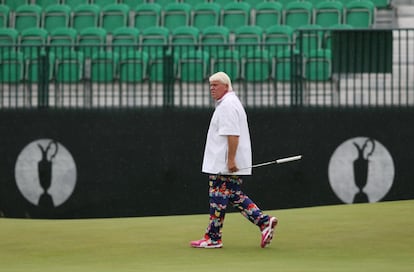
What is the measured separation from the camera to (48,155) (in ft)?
56.7

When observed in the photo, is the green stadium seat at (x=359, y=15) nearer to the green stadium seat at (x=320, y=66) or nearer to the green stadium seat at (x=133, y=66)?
the green stadium seat at (x=320, y=66)

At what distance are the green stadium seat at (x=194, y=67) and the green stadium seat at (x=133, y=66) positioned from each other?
597 mm

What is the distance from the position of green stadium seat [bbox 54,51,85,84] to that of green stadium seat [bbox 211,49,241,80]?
2.09m

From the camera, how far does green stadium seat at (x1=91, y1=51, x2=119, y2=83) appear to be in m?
17.7

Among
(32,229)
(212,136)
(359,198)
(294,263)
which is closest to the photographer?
(294,263)

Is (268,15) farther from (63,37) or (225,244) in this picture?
(225,244)

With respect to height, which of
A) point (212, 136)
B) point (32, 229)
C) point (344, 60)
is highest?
point (344, 60)

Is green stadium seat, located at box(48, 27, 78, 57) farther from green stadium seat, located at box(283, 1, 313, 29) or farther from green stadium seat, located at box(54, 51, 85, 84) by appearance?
green stadium seat, located at box(283, 1, 313, 29)

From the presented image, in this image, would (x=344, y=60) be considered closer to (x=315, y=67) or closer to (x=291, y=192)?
(x=315, y=67)

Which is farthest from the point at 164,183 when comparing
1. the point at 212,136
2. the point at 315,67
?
the point at 212,136

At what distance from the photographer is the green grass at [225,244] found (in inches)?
392

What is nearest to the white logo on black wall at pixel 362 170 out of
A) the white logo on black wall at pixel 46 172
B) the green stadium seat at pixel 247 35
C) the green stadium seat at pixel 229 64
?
the green stadium seat at pixel 229 64

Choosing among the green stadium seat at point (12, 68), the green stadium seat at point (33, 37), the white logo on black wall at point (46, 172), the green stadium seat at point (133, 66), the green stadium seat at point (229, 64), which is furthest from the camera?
the green stadium seat at point (33, 37)

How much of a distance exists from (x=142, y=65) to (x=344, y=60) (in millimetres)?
3241
